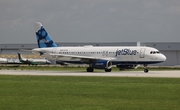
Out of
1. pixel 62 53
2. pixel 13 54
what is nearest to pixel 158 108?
pixel 62 53

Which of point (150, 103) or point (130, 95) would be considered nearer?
point (150, 103)

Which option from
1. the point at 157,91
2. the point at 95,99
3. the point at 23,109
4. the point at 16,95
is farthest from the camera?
the point at 157,91

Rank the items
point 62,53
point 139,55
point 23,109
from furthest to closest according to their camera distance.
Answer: point 62,53
point 139,55
point 23,109

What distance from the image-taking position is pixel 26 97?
2245cm

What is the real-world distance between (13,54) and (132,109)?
110982 mm

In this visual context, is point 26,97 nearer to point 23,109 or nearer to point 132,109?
point 23,109

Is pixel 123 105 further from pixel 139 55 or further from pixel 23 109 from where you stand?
pixel 139 55

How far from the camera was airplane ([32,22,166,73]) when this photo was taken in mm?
55219

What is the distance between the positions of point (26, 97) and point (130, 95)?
19.2 ft

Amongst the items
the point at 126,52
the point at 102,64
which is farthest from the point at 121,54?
the point at 102,64
